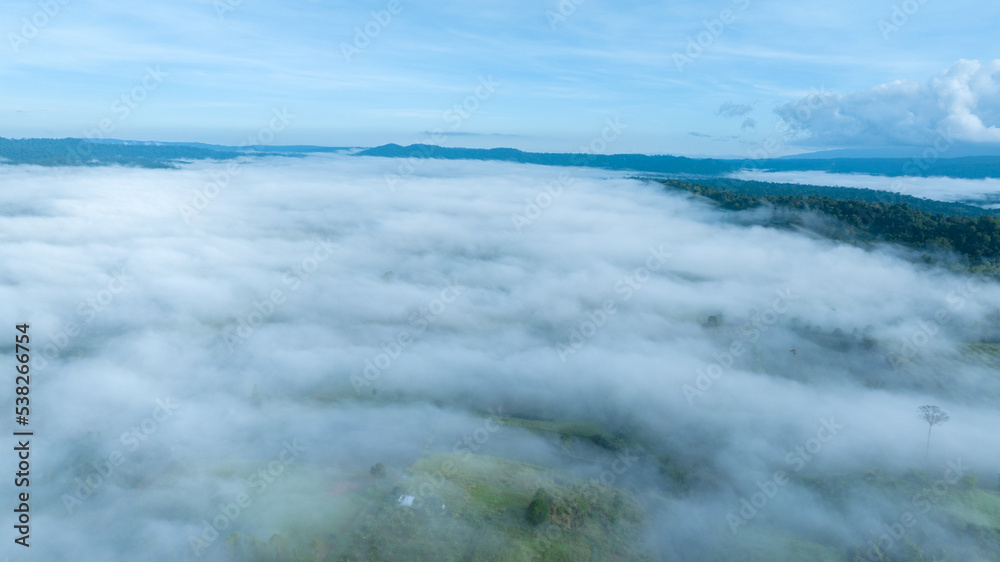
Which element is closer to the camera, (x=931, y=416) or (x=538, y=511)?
(x=538, y=511)

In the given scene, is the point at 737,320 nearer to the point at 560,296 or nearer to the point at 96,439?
the point at 560,296

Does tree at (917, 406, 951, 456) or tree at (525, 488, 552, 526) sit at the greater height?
tree at (917, 406, 951, 456)

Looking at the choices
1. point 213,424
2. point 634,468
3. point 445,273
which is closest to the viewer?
point 634,468

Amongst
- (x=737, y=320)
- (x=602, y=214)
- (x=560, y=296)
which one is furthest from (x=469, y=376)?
(x=602, y=214)

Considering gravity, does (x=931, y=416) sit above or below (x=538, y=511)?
above

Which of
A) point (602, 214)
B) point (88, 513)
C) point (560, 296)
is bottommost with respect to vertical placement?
point (88, 513)

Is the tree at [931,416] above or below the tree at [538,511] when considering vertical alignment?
above

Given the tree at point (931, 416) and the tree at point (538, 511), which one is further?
the tree at point (931, 416)

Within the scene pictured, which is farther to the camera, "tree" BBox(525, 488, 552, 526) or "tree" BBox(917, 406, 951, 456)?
"tree" BBox(917, 406, 951, 456)

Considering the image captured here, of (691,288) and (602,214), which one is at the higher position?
(602,214)

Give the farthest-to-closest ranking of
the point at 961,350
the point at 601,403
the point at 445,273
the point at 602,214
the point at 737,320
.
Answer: the point at 602,214, the point at 445,273, the point at 737,320, the point at 961,350, the point at 601,403

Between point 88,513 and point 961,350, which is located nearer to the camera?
point 88,513
